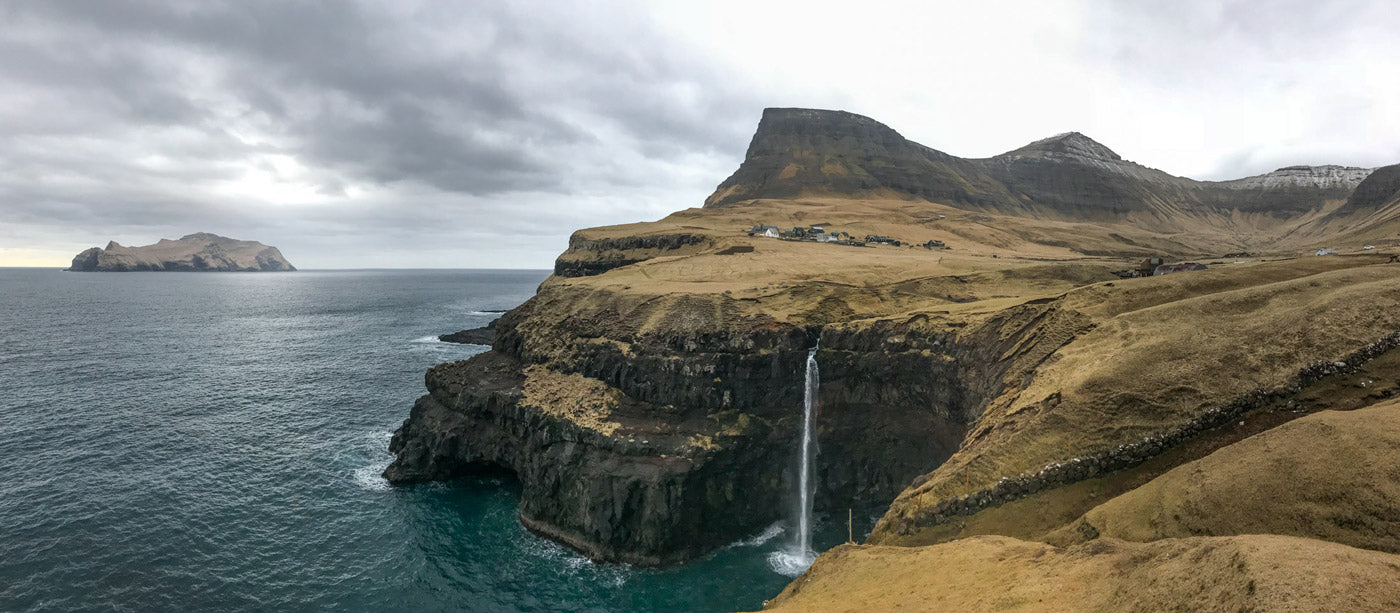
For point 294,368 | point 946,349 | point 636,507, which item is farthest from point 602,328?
point 294,368

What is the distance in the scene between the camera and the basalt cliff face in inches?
1021

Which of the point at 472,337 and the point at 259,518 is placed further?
the point at 472,337

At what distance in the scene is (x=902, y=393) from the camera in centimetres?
5162

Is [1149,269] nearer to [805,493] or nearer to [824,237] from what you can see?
[805,493]

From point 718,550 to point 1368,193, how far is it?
Result: 233580 millimetres

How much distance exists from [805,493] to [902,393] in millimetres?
12964

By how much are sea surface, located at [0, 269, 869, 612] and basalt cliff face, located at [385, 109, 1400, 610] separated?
4.06 metres

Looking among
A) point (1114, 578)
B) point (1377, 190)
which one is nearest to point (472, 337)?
point (1114, 578)

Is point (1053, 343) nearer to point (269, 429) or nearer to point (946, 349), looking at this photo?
point (946, 349)

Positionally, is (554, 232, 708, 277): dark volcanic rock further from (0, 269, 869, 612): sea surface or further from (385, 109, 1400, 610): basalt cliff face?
(0, 269, 869, 612): sea surface

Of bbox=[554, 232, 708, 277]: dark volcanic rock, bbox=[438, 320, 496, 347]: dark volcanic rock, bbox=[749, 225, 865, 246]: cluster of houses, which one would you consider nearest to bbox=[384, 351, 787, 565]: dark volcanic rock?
bbox=[554, 232, 708, 277]: dark volcanic rock

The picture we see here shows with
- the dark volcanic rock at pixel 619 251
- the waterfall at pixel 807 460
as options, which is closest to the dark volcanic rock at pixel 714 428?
the waterfall at pixel 807 460

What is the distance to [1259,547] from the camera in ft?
48.4

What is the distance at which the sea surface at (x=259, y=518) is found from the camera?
39.6 metres
